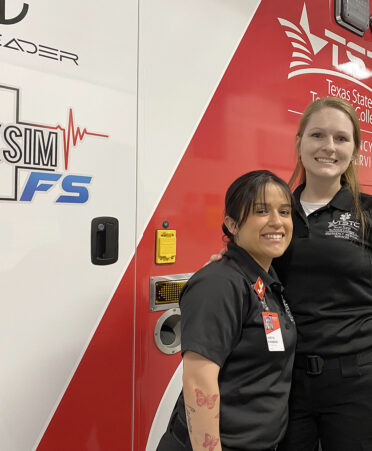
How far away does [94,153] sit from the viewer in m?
1.32

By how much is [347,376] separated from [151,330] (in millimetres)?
597

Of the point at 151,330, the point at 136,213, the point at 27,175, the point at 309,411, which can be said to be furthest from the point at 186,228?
the point at 309,411

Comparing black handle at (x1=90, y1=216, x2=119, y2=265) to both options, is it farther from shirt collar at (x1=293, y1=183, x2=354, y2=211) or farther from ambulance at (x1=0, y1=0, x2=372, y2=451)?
shirt collar at (x1=293, y1=183, x2=354, y2=211)

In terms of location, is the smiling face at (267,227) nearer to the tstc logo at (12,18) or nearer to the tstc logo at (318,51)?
the tstc logo at (12,18)

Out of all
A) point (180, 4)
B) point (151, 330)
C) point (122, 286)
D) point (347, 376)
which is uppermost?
point (180, 4)

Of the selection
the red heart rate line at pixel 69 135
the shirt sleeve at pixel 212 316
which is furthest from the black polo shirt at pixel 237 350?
the red heart rate line at pixel 69 135

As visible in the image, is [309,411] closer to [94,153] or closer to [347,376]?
[347,376]

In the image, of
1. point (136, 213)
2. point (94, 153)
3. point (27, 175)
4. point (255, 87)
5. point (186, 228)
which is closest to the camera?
point (27, 175)

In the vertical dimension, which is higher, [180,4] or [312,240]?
[180,4]

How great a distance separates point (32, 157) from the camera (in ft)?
3.93

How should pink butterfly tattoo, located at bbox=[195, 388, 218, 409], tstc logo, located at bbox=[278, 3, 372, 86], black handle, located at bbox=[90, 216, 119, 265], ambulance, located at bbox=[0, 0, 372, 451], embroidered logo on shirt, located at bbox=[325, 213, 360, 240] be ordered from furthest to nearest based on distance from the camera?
tstc logo, located at bbox=[278, 3, 372, 86] → embroidered logo on shirt, located at bbox=[325, 213, 360, 240] → black handle, located at bbox=[90, 216, 119, 265] → ambulance, located at bbox=[0, 0, 372, 451] → pink butterfly tattoo, located at bbox=[195, 388, 218, 409]

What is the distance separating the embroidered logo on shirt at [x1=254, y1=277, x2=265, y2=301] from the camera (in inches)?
46.6

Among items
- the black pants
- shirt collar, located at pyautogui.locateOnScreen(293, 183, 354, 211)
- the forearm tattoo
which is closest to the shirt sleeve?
the forearm tattoo

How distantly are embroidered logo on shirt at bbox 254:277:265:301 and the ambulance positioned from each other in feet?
1.26
